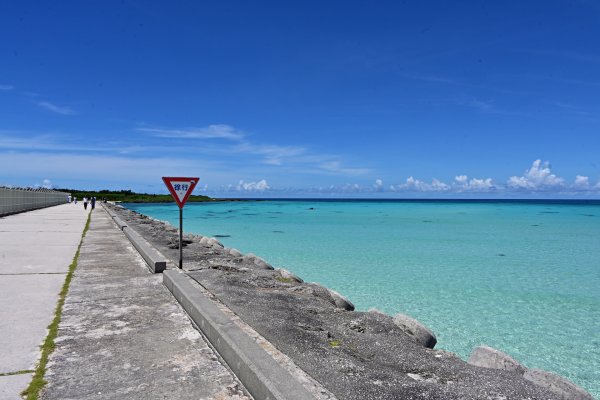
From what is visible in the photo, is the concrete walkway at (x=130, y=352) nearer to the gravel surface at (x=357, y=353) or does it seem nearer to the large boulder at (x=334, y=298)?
the gravel surface at (x=357, y=353)

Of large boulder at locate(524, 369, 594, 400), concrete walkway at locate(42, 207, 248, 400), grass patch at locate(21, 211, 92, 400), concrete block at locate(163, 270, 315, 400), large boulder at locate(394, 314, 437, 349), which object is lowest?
large boulder at locate(394, 314, 437, 349)

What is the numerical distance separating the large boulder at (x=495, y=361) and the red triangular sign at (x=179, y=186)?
5758mm

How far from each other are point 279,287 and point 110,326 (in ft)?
11.9

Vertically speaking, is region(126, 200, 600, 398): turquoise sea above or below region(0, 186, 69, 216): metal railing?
below

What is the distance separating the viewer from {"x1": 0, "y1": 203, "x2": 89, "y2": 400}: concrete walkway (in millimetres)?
3852

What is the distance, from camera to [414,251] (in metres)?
22.6

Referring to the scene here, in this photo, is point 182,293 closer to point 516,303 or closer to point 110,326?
point 110,326

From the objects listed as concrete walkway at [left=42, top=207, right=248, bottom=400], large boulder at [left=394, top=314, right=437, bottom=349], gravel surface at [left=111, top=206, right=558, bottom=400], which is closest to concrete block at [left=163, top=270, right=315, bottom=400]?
concrete walkway at [left=42, top=207, right=248, bottom=400]

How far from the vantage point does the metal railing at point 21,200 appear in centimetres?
2672

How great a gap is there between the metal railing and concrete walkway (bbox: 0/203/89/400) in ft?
55.1

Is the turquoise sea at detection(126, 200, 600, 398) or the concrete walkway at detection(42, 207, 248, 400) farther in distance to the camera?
the turquoise sea at detection(126, 200, 600, 398)

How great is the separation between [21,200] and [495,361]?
36.2 m

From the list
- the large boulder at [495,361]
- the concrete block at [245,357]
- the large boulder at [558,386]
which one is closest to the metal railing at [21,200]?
the concrete block at [245,357]

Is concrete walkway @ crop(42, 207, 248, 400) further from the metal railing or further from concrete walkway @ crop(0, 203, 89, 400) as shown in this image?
the metal railing
